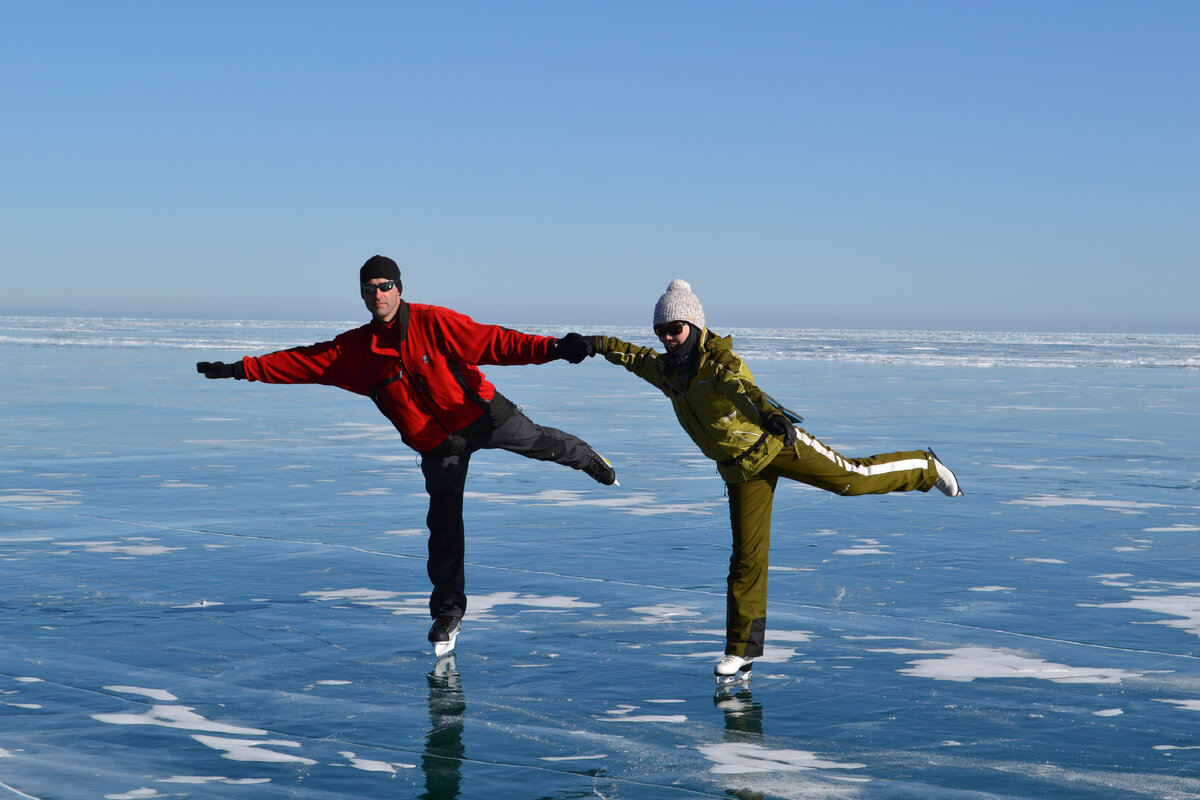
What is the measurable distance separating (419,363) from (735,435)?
→ 5.06ft

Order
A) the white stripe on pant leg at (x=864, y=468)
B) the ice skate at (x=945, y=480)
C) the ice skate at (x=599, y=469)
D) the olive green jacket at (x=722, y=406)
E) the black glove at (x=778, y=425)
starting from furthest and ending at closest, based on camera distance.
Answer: the ice skate at (x=599, y=469)
the ice skate at (x=945, y=480)
the white stripe on pant leg at (x=864, y=468)
the olive green jacket at (x=722, y=406)
the black glove at (x=778, y=425)

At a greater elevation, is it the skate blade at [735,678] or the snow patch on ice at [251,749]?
the skate blade at [735,678]

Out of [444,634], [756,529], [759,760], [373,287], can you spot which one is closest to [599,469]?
[444,634]

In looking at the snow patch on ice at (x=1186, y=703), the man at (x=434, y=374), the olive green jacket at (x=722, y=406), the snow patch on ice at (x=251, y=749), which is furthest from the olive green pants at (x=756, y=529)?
the snow patch on ice at (x=251, y=749)

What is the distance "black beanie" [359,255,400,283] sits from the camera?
18.6 ft

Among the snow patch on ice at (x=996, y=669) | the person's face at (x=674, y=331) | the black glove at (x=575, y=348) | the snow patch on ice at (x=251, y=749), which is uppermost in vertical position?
the person's face at (x=674, y=331)

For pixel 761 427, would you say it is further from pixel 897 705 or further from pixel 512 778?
pixel 512 778

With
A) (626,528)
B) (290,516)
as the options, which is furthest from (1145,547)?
(290,516)

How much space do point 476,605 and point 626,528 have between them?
2628 mm

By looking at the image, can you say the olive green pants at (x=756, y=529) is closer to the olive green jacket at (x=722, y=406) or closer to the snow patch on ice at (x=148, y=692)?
the olive green jacket at (x=722, y=406)

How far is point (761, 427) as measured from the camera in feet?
16.4

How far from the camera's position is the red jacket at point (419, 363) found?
5750mm

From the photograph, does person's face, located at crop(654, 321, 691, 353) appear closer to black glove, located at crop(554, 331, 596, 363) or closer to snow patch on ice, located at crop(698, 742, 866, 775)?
black glove, located at crop(554, 331, 596, 363)

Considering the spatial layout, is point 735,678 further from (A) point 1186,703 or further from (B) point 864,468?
(A) point 1186,703
